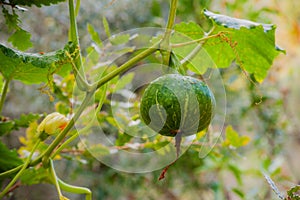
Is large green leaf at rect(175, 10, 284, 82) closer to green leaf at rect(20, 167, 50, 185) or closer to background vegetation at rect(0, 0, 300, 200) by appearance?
green leaf at rect(20, 167, 50, 185)

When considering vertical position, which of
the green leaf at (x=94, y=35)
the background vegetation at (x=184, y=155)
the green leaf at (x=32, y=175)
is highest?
the green leaf at (x=94, y=35)

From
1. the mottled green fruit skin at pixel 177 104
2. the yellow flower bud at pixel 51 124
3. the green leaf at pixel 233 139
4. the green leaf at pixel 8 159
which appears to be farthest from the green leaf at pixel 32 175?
the green leaf at pixel 233 139

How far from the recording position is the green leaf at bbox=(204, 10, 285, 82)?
55 centimetres

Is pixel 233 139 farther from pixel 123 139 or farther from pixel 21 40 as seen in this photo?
pixel 21 40

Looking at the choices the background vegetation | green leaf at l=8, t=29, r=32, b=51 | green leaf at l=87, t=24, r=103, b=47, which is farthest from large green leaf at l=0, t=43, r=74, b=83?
the background vegetation

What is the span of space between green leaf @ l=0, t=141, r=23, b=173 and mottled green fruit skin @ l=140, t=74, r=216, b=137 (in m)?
0.24

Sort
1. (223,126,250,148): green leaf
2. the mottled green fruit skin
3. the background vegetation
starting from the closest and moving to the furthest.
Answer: the mottled green fruit skin < (223,126,250,148): green leaf < the background vegetation

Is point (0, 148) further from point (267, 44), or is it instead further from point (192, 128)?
point (267, 44)

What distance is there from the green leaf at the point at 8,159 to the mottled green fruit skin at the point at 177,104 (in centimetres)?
24

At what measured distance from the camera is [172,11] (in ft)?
1.60

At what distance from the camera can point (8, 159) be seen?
0.59 m

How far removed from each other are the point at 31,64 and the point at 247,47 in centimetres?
30

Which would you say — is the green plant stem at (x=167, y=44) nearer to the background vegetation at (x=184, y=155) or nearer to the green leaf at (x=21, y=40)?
the green leaf at (x=21, y=40)

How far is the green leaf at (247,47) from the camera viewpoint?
55 centimetres
